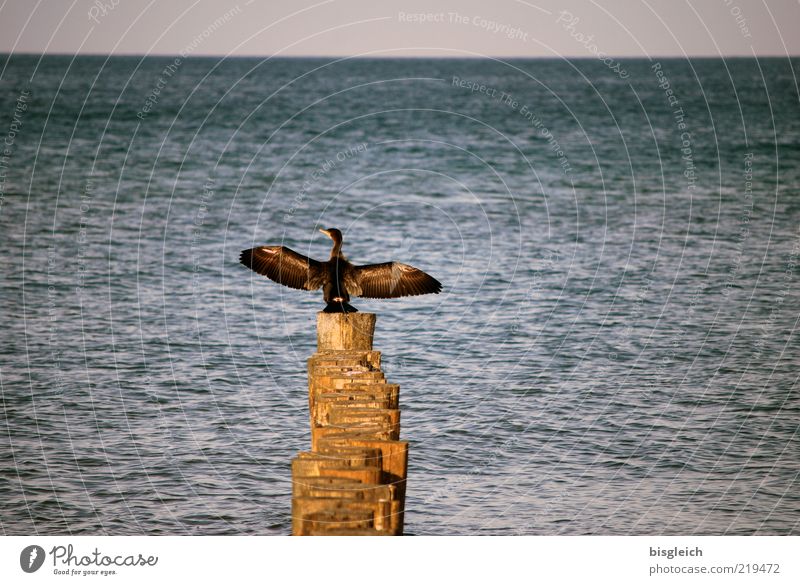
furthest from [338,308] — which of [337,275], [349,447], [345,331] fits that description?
[349,447]

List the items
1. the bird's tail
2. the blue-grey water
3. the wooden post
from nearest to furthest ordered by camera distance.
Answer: the wooden post
the bird's tail
the blue-grey water

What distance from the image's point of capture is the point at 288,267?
20203 millimetres

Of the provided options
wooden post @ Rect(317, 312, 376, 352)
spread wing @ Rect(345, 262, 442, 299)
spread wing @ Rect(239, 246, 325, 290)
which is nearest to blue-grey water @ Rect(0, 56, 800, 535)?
spread wing @ Rect(345, 262, 442, 299)

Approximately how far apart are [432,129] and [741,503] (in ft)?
242

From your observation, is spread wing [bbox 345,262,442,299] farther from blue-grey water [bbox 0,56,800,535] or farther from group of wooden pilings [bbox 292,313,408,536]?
blue-grey water [bbox 0,56,800,535]

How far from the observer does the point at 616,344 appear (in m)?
32.4

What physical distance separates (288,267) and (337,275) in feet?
2.74

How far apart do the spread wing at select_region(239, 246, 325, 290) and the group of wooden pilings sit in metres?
2.18

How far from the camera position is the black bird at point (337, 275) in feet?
65.1

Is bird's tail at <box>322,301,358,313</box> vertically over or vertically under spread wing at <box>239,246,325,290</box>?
under

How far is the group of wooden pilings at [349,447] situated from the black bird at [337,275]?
6.43 feet

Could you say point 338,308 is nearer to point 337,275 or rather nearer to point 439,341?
point 337,275

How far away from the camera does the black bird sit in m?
19.8

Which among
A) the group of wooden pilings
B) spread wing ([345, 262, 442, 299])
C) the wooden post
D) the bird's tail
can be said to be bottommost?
the group of wooden pilings
